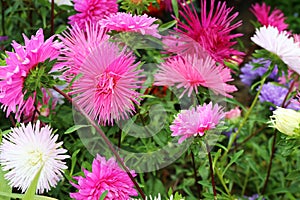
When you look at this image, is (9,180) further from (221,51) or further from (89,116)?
(221,51)

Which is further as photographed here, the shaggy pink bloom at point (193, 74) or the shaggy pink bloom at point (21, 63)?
the shaggy pink bloom at point (193, 74)

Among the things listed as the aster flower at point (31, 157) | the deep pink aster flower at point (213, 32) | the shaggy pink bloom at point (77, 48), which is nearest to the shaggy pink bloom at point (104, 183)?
the aster flower at point (31, 157)

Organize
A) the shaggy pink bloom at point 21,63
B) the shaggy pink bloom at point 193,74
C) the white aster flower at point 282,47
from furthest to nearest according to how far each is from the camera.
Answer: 1. the white aster flower at point 282,47
2. the shaggy pink bloom at point 193,74
3. the shaggy pink bloom at point 21,63

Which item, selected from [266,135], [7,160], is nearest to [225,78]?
[7,160]

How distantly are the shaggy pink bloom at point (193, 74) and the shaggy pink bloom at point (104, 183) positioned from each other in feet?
0.51

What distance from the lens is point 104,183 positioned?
772 mm

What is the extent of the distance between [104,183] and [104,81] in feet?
0.49

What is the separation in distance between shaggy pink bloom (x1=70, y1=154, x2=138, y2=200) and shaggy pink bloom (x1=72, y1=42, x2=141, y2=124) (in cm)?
8

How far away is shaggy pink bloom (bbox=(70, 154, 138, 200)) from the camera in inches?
30.2

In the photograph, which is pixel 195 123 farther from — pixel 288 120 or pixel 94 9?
pixel 94 9

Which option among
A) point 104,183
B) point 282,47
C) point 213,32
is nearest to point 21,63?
point 104,183

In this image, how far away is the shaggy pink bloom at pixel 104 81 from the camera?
757mm

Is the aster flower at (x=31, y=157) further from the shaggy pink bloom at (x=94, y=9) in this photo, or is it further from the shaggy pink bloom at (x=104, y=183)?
the shaggy pink bloom at (x=94, y=9)

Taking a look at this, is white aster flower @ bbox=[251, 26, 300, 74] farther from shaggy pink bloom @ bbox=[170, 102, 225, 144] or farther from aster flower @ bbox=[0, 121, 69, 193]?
aster flower @ bbox=[0, 121, 69, 193]
